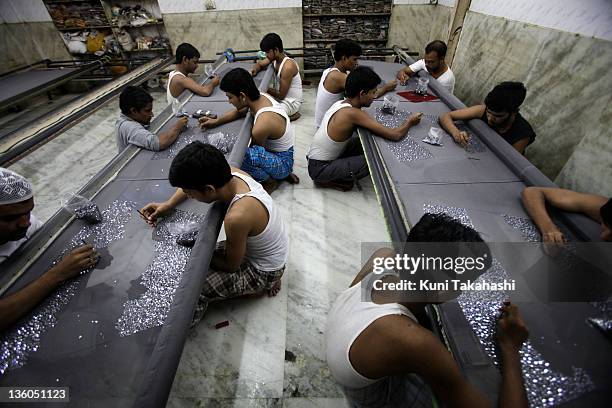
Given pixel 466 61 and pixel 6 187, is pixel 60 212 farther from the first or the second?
pixel 466 61

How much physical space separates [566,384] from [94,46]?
278 inches

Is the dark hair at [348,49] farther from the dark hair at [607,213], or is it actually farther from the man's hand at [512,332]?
the man's hand at [512,332]

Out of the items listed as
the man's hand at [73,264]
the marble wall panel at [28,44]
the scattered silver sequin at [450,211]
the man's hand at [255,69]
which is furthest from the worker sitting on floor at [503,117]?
the marble wall panel at [28,44]

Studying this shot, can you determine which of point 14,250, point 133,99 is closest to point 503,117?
point 133,99

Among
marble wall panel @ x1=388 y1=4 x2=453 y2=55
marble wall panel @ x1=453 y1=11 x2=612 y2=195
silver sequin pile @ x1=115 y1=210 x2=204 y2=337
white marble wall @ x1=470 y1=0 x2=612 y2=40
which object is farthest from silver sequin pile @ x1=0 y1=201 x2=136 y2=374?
marble wall panel @ x1=388 y1=4 x2=453 y2=55

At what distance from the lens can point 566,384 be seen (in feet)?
2.75

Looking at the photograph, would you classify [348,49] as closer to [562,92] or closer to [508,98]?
[508,98]

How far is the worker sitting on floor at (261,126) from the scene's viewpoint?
225 centimetres

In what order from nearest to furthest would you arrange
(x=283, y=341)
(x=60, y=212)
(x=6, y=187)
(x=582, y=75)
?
1. (x=6, y=187)
2. (x=60, y=212)
3. (x=283, y=341)
4. (x=582, y=75)

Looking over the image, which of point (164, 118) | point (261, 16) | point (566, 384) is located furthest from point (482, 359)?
point (261, 16)

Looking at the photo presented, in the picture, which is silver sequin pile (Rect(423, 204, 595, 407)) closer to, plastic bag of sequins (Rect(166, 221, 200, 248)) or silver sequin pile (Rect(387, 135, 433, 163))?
silver sequin pile (Rect(387, 135, 433, 163))

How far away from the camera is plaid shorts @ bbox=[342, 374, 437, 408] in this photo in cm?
101

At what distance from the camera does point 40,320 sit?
1.05m

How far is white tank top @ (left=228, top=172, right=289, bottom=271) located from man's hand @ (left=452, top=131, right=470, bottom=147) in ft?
4.41
